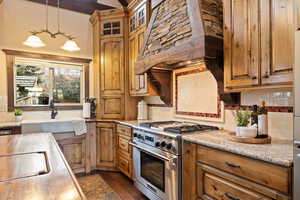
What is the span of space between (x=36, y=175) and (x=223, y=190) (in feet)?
4.41

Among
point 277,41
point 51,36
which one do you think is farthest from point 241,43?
point 51,36

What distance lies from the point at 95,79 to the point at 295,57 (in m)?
3.38

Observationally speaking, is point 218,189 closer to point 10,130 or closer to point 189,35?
point 189,35

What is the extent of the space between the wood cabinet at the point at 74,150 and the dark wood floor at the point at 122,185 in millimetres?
404

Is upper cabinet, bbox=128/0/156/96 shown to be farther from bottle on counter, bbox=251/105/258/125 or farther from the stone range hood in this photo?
bottle on counter, bbox=251/105/258/125

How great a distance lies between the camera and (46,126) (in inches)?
117

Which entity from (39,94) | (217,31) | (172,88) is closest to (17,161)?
(217,31)

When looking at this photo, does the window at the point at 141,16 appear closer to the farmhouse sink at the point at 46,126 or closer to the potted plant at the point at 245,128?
the farmhouse sink at the point at 46,126

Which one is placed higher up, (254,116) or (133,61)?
(133,61)

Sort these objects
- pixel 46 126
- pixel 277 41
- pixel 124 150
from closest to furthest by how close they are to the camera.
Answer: pixel 277 41 < pixel 46 126 < pixel 124 150

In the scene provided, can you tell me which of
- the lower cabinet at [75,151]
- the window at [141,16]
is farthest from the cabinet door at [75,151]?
the window at [141,16]

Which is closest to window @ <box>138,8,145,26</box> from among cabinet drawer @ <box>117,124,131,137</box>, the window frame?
the window frame

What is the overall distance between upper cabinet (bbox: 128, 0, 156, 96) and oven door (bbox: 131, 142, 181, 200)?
997 millimetres

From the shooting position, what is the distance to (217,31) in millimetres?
1859
